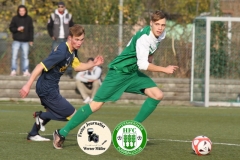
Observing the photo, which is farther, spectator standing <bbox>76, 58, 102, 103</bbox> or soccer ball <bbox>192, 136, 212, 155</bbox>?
spectator standing <bbox>76, 58, 102, 103</bbox>

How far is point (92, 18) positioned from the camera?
20.4 meters

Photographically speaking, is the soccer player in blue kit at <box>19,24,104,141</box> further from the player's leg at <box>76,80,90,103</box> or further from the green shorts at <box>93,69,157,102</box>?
the player's leg at <box>76,80,90,103</box>

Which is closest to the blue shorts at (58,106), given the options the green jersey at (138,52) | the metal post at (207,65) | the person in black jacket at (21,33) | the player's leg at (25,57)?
the green jersey at (138,52)

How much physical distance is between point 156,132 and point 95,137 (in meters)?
3.59

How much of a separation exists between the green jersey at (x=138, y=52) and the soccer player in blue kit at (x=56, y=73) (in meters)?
0.29

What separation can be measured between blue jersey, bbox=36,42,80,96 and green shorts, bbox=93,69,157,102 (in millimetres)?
560

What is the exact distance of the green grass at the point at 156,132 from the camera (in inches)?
328

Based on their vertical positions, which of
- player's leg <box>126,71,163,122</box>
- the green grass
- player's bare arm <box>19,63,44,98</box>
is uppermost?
player's bare arm <box>19,63,44,98</box>

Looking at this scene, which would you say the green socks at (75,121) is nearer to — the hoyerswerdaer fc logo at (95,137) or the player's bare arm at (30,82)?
the player's bare arm at (30,82)

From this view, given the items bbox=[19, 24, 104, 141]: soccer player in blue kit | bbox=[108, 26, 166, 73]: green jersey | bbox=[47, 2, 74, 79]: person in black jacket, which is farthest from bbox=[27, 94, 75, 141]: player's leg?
bbox=[47, 2, 74, 79]: person in black jacket

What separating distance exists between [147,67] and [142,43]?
1.13 ft

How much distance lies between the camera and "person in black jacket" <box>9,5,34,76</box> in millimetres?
18312

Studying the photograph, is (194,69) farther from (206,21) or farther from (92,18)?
(92,18)

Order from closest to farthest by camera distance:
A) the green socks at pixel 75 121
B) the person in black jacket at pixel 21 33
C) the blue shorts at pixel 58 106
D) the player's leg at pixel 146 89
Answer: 1. the green socks at pixel 75 121
2. the player's leg at pixel 146 89
3. the blue shorts at pixel 58 106
4. the person in black jacket at pixel 21 33
